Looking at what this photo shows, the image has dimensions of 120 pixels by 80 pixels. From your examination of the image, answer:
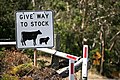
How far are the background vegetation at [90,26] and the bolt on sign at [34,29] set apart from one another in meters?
12.1

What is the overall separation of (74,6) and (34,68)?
13.4m

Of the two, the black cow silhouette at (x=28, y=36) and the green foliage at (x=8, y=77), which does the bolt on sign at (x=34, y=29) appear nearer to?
Answer: the black cow silhouette at (x=28, y=36)

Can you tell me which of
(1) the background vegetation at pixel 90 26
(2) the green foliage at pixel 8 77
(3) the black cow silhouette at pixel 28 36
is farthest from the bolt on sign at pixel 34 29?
(1) the background vegetation at pixel 90 26

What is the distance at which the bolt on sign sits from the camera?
648cm

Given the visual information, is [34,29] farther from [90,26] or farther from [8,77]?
[90,26]

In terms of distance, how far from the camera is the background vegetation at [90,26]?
19.5m

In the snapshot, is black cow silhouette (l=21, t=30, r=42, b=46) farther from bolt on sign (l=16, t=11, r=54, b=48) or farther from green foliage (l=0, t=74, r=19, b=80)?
green foliage (l=0, t=74, r=19, b=80)

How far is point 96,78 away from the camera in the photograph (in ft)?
61.1

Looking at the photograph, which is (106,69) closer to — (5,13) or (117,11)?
(117,11)

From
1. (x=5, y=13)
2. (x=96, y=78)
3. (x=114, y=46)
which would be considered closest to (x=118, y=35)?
(x=114, y=46)

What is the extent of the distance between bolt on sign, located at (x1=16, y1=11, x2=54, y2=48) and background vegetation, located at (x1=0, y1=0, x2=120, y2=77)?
12052 mm

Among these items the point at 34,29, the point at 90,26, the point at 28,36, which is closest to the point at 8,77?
the point at 28,36

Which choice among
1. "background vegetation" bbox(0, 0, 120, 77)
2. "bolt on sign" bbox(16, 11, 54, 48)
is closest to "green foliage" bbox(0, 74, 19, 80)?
"bolt on sign" bbox(16, 11, 54, 48)

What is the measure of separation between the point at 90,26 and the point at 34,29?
1363cm
